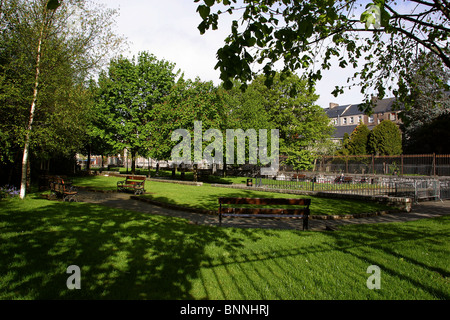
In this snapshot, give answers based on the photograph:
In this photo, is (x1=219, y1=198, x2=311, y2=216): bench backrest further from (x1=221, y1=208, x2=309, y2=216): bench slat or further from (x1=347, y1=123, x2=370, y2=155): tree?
(x1=347, y1=123, x2=370, y2=155): tree

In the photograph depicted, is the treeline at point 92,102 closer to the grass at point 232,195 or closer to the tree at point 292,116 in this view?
the tree at point 292,116

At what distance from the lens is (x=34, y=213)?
813 cm

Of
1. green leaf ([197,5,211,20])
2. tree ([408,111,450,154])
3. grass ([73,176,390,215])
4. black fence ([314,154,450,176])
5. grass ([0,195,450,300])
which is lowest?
grass ([73,176,390,215])

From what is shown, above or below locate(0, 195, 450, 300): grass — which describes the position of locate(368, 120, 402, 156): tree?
above

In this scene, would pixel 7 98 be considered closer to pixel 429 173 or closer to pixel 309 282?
Result: pixel 309 282

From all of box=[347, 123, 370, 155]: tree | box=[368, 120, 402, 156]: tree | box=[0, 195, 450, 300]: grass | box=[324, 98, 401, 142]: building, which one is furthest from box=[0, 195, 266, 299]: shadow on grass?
box=[324, 98, 401, 142]: building

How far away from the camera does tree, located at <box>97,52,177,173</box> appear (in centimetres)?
2919

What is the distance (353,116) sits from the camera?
84750mm

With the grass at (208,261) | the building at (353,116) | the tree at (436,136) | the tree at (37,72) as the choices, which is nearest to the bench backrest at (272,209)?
the grass at (208,261)

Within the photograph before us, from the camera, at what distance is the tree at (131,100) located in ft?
95.8

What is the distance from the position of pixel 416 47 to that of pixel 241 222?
8.74m

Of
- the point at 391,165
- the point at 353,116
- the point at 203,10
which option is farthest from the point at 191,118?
the point at 353,116

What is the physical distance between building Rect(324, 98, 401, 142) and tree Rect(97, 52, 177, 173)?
51.7 m

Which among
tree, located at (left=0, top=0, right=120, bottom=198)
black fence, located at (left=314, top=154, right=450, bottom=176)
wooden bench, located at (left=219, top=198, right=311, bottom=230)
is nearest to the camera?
wooden bench, located at (left=219, top=198, right=311, bottom=230)
